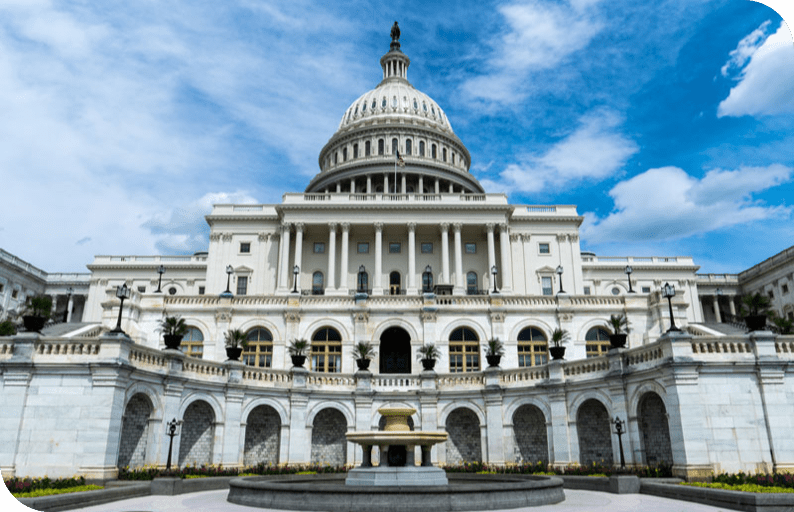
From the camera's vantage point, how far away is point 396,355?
47.5m

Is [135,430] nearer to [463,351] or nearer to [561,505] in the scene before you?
[561,505]

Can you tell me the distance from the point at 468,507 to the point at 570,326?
100 ft

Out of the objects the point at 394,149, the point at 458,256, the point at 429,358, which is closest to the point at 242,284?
the point at 458,256

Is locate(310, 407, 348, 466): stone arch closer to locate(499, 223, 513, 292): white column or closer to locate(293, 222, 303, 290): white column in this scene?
locate(293, 222, 303, 290): white column

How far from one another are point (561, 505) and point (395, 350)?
29.5m

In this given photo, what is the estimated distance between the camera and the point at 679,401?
24219 mm

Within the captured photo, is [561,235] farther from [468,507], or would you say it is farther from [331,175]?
[468,507]

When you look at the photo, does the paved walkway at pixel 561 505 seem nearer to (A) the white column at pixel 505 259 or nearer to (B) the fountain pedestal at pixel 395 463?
(B) the fountain pedestal at pixel 395 463

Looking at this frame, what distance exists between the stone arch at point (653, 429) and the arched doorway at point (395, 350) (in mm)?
21691

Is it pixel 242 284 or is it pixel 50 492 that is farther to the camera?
pixel 242 284

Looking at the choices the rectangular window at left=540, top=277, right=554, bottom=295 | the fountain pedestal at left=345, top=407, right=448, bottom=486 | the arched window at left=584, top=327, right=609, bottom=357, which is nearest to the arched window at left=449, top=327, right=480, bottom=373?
the arched window at left=584, top=327, right=609, bottom=357

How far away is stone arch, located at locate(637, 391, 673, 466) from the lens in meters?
27.2

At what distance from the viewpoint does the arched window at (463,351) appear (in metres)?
44.8

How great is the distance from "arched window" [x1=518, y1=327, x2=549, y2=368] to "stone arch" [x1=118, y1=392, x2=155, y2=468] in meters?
27.5
